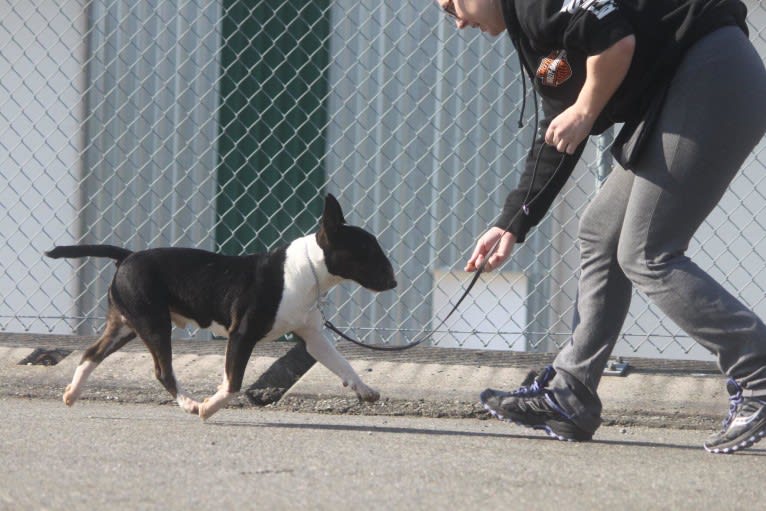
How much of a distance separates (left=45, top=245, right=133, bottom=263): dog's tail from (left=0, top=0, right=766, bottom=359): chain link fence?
1.05 meters

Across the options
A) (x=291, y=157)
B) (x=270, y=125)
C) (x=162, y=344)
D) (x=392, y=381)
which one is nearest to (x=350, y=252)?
(x=392, y=381)

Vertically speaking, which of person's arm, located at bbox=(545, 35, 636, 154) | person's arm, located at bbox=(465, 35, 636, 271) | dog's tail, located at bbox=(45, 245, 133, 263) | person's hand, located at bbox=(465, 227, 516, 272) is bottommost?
dog's tail, located at bbox=(45, 245, 133, 263)

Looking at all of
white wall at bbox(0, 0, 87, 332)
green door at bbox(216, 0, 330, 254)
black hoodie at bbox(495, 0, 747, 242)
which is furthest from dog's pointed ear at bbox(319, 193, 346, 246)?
white wall at bbox(0, 0, 87, 332)

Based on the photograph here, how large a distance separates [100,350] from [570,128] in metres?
2.01

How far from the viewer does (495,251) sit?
148 inches

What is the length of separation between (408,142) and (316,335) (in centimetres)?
147

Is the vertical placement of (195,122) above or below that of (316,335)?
above

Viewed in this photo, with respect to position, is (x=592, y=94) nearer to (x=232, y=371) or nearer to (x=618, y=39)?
(x=618, y=39)

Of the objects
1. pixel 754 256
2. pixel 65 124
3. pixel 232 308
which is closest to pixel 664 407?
pixel 754 256

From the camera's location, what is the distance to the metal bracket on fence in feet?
15.9

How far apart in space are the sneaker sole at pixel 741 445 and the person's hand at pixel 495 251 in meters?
0.80

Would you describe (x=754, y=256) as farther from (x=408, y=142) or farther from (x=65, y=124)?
(x=65, y=124)

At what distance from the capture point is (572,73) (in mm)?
3455

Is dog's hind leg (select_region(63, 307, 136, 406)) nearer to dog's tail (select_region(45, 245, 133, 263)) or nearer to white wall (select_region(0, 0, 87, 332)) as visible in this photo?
dog's tail (select_region(45, 245, 133, 263))
